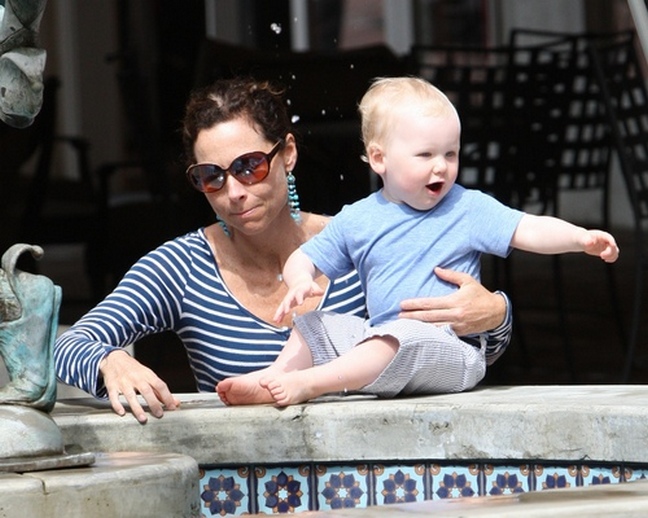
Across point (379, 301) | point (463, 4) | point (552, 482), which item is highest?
point (463, 4)

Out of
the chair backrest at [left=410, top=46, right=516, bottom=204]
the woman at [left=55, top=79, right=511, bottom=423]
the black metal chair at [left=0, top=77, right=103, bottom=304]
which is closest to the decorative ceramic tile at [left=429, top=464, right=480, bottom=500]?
the woman at [left=55, top=79, right=511, bottom=423]

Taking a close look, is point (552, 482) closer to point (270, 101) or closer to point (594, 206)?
point (270, 101)

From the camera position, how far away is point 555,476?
2.82m

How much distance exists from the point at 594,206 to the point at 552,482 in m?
8.31

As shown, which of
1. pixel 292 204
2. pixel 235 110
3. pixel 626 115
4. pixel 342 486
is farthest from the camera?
pixel 626 115

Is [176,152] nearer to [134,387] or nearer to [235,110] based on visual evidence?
[235,110]

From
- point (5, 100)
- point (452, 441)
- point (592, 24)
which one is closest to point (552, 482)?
point (452, 441)

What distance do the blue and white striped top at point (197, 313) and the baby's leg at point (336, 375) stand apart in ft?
1.20

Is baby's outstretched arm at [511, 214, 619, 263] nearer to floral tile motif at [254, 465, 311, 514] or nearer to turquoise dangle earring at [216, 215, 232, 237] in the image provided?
floral tile motif at [254, 465, 311, 514]

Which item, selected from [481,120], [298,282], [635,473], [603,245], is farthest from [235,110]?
[481,120]

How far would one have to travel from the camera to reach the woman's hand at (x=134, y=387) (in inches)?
116

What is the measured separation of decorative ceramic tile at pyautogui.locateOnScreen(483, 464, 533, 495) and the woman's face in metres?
0.82

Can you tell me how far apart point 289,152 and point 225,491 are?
0.86m

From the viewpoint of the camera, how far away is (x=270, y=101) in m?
3.56
